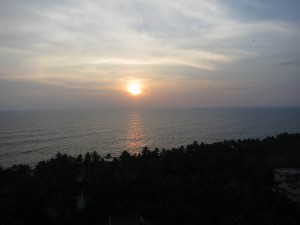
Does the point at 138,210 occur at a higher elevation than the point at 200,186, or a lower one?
lower

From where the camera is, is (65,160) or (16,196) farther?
(65,160)

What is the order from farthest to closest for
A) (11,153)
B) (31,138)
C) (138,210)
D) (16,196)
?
1. (31,138)
2. (11,153)
3. (138,210)
4. (16,196)

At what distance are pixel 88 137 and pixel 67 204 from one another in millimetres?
81035

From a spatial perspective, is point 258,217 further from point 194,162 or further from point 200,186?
point 194,162

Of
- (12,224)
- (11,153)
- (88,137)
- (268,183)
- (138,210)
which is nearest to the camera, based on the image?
(12,224)

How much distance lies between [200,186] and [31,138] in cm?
7753

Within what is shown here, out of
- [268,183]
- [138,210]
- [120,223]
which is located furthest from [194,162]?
[120,223]

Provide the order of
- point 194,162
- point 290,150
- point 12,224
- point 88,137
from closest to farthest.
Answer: point 12,224
point 194,162
point 290,150
point 88,137

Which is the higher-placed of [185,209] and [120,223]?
[185,209]

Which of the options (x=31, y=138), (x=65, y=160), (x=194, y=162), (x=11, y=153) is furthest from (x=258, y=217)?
(x=31, y=138)

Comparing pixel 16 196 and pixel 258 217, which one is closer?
pixel 258 217

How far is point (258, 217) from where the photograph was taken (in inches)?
879

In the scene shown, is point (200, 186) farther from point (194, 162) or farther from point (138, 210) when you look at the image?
point (194, 162)

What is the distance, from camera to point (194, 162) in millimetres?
39656
